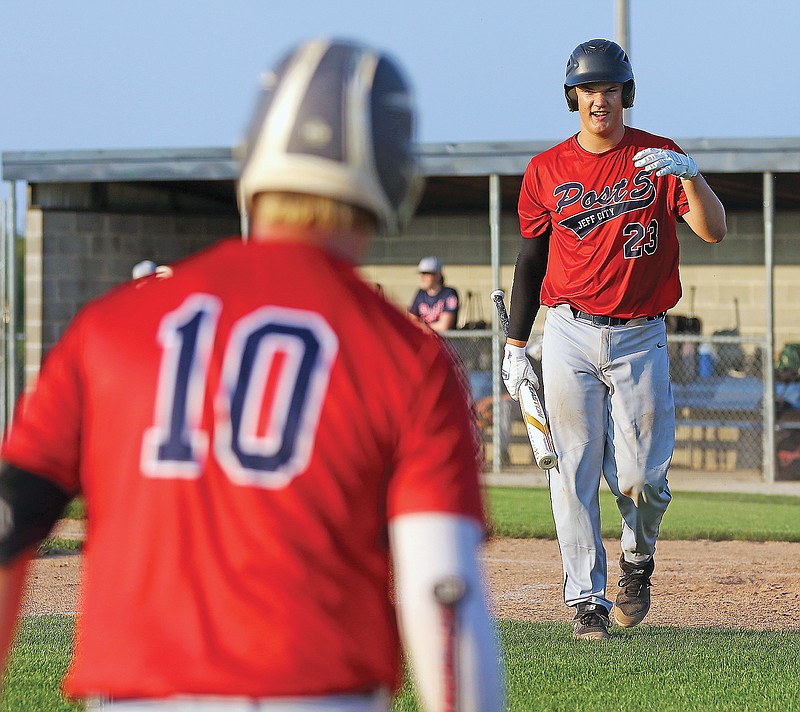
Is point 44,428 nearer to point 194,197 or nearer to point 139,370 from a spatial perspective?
point 139,370

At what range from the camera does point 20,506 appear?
188 centimetres

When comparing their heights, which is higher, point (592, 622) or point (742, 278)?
point (742, 278)

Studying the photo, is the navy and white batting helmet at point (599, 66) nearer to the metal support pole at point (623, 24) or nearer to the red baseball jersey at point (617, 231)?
the red baseball jersey at point (617, 231)

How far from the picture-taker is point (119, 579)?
6.03 ft

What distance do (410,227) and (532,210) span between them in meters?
15.0

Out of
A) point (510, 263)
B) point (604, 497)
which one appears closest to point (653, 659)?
point (604, 497)

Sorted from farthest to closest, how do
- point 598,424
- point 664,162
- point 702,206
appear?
point 598,424, point 702,206, point 664,162

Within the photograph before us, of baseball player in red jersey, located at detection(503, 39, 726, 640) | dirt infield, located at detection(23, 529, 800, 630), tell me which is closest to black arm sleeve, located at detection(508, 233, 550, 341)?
baseball player in red jersey, located at detection(503, 39, 726, 640)

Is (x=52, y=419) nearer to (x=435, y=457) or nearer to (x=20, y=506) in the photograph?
(x=20, y=506)

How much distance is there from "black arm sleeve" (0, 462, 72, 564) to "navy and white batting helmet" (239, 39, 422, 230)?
1.57 ft

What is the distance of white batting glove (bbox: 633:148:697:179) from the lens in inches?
229

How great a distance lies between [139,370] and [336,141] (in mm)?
405

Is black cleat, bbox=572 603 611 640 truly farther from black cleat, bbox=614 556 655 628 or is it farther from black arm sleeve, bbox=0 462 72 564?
black arm sleeve, bbox=0 462 72 564

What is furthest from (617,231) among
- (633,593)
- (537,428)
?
(633,593)
